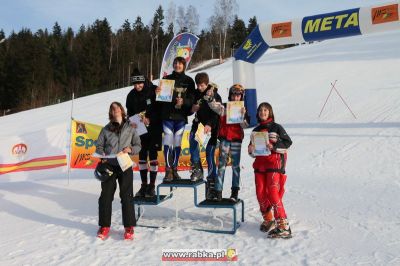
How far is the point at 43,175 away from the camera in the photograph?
9969 mm

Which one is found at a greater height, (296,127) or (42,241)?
(296,127)

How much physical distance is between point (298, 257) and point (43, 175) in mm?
7385

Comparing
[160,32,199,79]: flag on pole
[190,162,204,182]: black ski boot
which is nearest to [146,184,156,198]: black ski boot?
[190,162,204,182]: black ski boot

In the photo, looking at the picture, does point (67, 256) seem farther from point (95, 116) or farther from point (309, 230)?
point (95, 116)

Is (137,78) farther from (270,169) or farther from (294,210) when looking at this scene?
(294,210)

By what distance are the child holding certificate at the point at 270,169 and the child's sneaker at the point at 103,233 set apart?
2060 mm

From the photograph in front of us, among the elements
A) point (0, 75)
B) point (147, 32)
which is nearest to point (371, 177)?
point (0, 75)

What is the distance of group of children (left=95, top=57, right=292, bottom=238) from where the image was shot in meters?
5.25

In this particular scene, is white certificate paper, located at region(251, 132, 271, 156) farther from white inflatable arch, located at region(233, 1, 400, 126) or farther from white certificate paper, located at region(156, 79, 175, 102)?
white inflatable arch, located at region(233, 1, 400, 126)

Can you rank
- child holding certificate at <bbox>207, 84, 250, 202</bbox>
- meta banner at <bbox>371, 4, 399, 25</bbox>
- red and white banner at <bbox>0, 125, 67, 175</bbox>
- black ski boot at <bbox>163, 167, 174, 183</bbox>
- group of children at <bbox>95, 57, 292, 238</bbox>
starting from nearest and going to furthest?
1. group of children at <bbox>95, 57, 292, 238</bbox>
2. child holding certificate at <bbox>207, 84, 250, 202</bbox>
3. black ski boot at <bbox>163, 167, 174, 183</bbox>
4. red and white banner at <bbox>0, 125, 67, 175</bbox>
5. meta banner at <bbox>371, 4, 399, 25</bbox>

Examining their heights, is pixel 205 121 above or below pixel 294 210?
above

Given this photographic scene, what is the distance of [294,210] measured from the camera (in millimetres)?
6258

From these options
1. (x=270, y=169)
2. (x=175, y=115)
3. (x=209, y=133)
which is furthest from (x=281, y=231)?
(x=175, y=115)

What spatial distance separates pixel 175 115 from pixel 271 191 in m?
1.85
